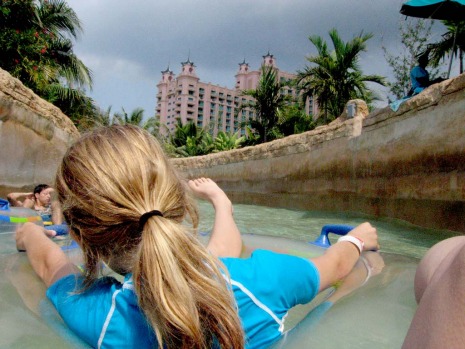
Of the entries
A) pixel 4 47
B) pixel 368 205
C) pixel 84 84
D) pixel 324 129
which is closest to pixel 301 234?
pixel 368 205

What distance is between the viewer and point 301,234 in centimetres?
439

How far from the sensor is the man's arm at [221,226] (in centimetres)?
134

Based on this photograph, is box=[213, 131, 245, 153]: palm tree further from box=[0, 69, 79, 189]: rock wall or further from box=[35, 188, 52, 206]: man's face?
box=[35, 188, 52, 206]: man's face

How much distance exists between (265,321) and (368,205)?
518 cm

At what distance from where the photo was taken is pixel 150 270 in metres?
0.78

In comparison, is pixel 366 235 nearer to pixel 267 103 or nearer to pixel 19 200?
pixel 19 200

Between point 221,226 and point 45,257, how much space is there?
0.57 meters

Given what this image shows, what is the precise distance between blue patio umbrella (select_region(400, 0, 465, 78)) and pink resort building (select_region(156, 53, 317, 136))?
7429cm

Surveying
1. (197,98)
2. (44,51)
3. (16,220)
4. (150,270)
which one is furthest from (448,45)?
(197,98)

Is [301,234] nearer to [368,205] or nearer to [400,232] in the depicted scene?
[400,232]

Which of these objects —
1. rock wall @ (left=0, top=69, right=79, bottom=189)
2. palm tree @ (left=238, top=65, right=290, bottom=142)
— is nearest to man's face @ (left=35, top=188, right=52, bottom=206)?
rock wall @ (left=0, top=69, right=79, bottom=189)

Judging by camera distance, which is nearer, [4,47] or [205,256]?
[205,256]

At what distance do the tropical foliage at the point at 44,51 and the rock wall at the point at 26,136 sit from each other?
118 inches

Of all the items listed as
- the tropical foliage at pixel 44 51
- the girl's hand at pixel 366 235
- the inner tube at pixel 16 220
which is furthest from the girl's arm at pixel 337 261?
the tropical foliage at pixel 44 51
